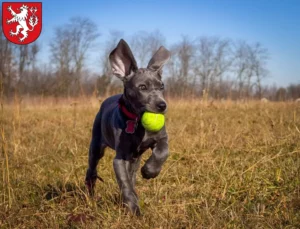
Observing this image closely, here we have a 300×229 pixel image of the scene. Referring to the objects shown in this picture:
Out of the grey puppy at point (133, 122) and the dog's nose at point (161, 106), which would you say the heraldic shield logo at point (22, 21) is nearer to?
the grey puppy at point (133, 122)

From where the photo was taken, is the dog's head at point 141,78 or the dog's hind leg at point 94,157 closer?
the dog's head at point 141,78

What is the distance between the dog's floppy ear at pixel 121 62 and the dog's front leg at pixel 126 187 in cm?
94

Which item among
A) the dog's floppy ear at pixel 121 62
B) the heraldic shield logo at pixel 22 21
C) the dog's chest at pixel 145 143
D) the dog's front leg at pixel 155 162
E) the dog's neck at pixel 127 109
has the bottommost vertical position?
the dog's front leg at pixel 155 162

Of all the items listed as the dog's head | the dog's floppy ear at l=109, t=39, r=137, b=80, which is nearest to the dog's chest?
the dog's head

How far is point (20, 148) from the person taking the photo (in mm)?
5367

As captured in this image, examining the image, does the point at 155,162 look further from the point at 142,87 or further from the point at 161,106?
the point at 142,87

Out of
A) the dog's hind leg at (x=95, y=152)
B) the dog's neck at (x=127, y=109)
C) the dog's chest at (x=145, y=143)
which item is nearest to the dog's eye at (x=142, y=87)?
the dog's neck at (x=127, y=109)

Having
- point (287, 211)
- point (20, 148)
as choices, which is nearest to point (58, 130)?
point (20, 148)

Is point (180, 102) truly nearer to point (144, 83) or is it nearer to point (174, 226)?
point (144, 83)

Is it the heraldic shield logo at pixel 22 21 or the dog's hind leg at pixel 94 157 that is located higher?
the heraldic shield logo at pixel 22 21

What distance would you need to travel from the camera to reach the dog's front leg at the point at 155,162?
2.75 m

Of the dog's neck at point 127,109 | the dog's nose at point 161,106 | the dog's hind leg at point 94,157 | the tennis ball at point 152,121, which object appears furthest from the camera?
the dog's hind leg at point 94,157

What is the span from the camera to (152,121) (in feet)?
8.95

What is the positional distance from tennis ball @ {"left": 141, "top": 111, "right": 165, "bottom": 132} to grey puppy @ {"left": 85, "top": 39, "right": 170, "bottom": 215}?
0.07 m
